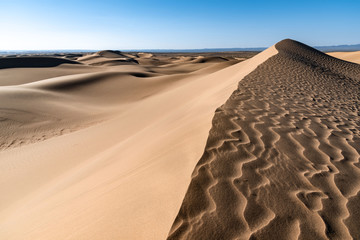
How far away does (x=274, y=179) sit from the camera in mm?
2248

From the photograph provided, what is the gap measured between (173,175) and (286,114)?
2.82m

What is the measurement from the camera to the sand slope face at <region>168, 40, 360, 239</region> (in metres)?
1.73

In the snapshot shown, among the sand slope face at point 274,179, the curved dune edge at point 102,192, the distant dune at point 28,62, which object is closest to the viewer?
the sand slope face at point 274,179

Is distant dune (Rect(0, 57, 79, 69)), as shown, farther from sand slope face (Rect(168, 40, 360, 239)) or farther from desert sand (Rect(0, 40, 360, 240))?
sand slope face (Rect(168, 40, 360, 239))

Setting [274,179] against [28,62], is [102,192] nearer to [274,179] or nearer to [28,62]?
[274,179]

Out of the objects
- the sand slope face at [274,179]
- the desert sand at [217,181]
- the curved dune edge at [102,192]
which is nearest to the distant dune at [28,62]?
the desert sand at [217,181]

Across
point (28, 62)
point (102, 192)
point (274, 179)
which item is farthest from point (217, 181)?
point (28, 62)

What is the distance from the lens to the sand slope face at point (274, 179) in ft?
5.69

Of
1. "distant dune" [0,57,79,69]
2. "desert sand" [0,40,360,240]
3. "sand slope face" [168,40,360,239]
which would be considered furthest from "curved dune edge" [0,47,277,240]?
"distant dune" [0,57,79,69]

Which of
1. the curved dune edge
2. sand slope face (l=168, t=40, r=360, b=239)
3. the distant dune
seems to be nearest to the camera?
sand slope face (l=168, t=40, r=360, b=239)

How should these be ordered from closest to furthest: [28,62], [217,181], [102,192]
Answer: [217,181] < [102,192] < [28,62]

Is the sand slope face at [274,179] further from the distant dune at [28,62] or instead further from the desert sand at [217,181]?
the distant dune at [28,62]

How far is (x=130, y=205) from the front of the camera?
2115 millimetres

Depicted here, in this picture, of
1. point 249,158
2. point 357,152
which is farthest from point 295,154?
point 357,152
